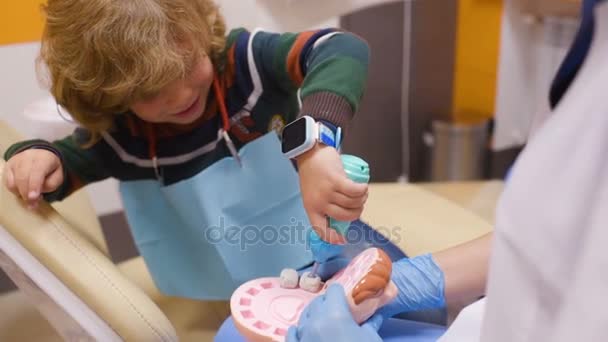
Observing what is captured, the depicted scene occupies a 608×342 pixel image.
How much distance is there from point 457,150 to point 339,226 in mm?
1242

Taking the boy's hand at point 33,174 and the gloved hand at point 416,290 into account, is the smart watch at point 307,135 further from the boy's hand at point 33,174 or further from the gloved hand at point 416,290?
the boy's hand at point 33,174

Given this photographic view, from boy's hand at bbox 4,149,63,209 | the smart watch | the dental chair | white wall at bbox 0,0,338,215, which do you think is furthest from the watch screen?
white wall at bbox 0,0,338,215

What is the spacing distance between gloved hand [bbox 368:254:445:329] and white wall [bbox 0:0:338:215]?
46cm

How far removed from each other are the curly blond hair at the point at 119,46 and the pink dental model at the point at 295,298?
23 centimetres

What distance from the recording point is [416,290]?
55 cm

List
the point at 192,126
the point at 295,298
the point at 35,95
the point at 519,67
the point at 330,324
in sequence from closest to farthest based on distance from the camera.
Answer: the point at 330,324, the point at 295,298, the point at 192,126, the point at 35,95, the point at 519,67

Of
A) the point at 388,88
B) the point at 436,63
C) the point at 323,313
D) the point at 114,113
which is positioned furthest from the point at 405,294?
the point at 436,63

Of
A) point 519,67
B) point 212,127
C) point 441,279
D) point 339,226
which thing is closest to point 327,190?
point 339,226

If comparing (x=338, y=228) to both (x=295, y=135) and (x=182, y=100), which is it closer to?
(x=295, y=135)

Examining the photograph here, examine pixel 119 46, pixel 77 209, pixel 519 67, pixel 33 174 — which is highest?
pixel 119 46

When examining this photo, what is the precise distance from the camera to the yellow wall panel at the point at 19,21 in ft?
2.64

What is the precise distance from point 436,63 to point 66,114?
1077mm

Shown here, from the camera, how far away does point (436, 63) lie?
1.60 m

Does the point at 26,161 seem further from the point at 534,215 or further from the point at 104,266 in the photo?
the point at 534,215
